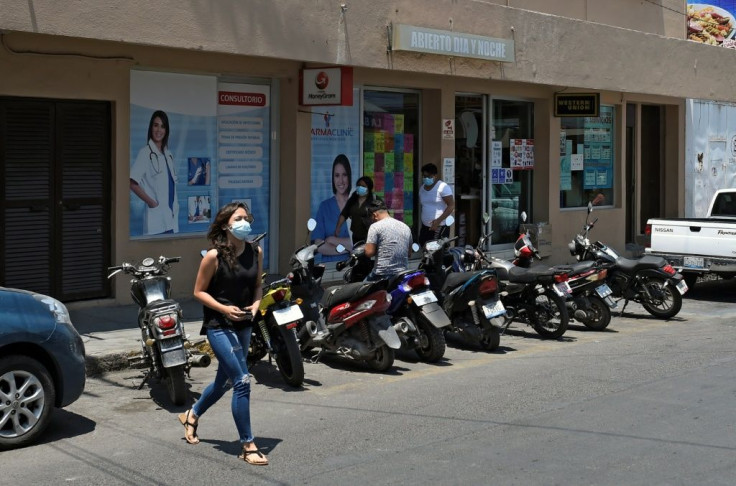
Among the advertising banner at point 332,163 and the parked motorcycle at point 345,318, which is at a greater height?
the advertising banner at point 332,163

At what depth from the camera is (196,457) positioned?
7.41 meters

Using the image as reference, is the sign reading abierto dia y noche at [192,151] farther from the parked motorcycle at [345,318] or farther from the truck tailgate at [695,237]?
the truck tailgate at [695,237]

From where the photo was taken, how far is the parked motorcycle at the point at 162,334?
8.72 meters

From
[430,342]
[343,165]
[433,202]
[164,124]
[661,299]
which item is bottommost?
[430,342]

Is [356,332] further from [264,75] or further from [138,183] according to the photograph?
[264,75]

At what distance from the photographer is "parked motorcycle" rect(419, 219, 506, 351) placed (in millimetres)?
11430

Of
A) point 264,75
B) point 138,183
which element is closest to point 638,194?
point 264,75

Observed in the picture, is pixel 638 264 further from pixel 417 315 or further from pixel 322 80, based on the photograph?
pixel 322 80

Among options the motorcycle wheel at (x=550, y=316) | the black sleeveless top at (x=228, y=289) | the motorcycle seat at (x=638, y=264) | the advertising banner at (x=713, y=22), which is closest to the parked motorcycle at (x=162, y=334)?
the black sleeveless top at (x=228, y=289)

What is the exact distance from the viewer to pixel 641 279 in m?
14.3

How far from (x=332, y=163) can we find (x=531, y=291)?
4.56 m

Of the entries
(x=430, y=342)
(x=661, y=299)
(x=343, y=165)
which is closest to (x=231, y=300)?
(x=430, y=342)

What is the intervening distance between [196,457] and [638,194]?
17433mm

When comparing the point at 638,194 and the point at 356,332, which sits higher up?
the point at 638,194
